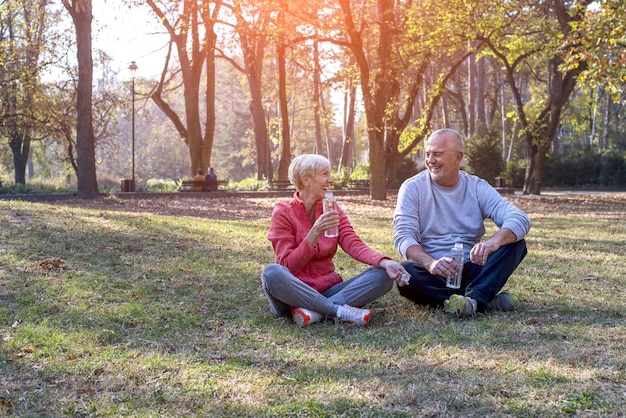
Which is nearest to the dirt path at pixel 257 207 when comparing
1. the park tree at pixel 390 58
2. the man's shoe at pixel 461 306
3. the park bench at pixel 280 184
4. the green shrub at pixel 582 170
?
the park tree at pixel 390 58

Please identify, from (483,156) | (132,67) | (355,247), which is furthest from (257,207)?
(483,156)

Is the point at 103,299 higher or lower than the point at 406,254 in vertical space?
lower

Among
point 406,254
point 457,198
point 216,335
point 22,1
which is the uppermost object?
Answer: point 22,1

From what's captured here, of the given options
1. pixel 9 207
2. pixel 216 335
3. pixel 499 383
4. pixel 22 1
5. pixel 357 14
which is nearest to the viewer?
pixel 499 383

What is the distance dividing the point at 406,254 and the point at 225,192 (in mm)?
21806

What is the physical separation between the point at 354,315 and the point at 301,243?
624mm

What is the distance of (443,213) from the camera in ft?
18.3

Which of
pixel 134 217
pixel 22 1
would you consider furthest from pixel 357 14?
pixel 134 217

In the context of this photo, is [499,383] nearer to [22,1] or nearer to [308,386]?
[308,386]

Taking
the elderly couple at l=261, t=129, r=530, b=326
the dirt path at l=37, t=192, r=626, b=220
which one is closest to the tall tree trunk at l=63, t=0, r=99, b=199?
the dirt path at l=37, t=192, r=626, b=220

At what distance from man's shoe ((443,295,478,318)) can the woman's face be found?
46.8 inches

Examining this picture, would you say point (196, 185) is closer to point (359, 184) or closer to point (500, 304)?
point (359, 184)

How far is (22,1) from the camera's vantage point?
2178 centimetres

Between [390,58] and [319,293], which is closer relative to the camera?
[319,293]
